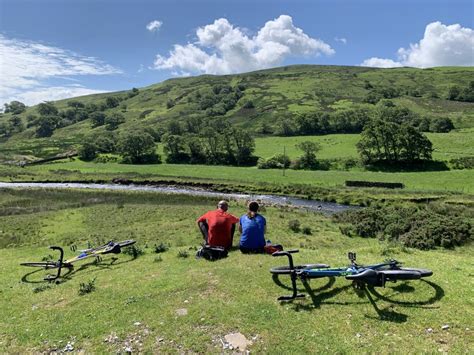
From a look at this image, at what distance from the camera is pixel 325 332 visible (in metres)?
9.12

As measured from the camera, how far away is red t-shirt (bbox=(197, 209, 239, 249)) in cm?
1540

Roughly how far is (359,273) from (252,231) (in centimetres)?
567

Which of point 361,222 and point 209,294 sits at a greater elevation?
point 209,294

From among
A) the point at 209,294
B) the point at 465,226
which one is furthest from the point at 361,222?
the point at 209,294

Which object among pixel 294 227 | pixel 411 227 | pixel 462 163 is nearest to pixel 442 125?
pixel 462 163

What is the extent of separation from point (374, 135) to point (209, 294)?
94094 millimetres

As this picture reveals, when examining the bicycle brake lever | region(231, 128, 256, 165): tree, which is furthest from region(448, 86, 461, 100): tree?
the bicycle brake lever

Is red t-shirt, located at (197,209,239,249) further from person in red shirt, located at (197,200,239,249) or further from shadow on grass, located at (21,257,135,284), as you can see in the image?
shadow on grass, located at (21,257,135,284)

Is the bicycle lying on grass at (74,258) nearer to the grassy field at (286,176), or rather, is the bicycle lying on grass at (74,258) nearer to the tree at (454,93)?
the grassy field at (286,176)

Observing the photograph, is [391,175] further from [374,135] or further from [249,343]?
[249,343]

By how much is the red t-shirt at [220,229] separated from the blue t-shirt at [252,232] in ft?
2.67

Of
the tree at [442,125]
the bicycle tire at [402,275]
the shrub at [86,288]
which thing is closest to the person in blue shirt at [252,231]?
the bicycle tire at [402,275]

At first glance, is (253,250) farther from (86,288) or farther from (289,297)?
(86,288)

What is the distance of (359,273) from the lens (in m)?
10.0
